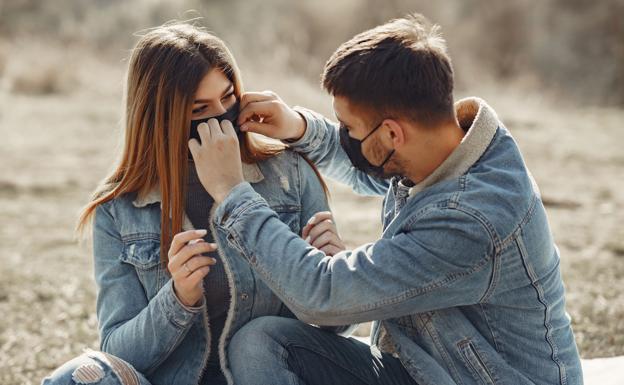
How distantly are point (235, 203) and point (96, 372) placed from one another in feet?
2.26

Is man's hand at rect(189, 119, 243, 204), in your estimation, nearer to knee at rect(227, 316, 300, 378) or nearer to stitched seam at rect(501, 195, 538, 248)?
knee at rect(227, 316, 300, 378)

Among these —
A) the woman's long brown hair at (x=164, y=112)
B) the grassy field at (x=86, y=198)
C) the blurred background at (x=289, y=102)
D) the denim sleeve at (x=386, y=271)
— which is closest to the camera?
the denim sleeve at (x=386, y=271)

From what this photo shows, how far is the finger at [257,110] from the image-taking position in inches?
118

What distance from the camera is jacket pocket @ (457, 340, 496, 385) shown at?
242 cm

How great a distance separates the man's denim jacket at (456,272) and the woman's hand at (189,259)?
0.11 metres

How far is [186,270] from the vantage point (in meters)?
2.58

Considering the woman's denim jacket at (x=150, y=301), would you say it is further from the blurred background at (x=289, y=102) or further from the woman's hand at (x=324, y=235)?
the blurred background at (x=289, y=102)

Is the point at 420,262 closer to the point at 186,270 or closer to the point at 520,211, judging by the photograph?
the point at 520,211

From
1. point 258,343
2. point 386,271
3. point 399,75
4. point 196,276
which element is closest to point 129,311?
point 196,276

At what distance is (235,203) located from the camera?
249 centimetres

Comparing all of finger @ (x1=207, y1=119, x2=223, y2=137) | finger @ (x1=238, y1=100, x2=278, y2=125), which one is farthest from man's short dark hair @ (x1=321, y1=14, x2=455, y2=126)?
finger @ (x1=238, y1=100, x2=278, y2=125)

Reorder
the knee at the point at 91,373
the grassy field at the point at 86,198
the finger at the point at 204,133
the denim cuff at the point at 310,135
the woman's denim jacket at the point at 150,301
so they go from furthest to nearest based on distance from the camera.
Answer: the grassy field at the point at 86,198
the denim cuff at the point at 310,135
the woman's denim jacket at the point at 150,301
the finger at the point at 204,133
the knee at the point at 91,373

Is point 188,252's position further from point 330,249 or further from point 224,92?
point 224,92

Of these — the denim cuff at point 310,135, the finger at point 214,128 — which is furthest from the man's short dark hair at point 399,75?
the denim cuff at point 310,135
